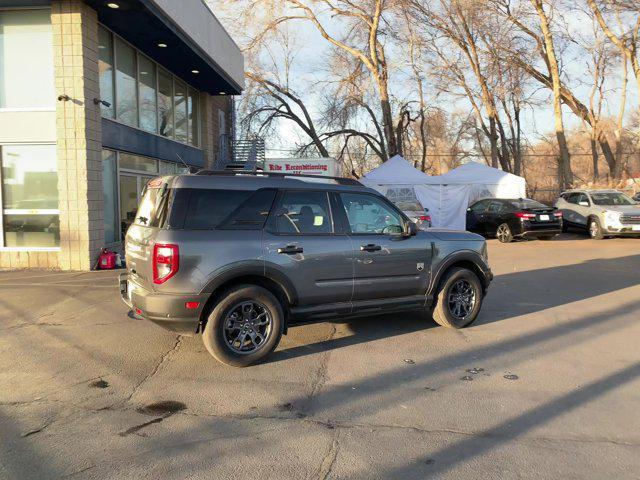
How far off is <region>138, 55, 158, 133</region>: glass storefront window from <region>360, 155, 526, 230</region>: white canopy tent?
8.89 metres

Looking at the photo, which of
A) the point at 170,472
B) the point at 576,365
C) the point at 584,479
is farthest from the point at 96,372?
the point at 576,365

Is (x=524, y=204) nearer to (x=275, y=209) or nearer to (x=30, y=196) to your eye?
(x=275, y=209)

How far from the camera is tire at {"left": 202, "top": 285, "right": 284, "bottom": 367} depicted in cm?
491

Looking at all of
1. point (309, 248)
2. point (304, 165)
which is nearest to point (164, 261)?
point (309, 248)

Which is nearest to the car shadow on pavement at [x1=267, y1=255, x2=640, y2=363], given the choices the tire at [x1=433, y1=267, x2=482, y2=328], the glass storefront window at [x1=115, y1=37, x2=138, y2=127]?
the tire at [x1=433, y1=267, x2=482, y2=328]

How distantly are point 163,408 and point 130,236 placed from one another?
2059mm

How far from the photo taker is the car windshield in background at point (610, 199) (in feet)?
60.3

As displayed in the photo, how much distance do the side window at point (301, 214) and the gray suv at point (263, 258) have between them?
11 mm

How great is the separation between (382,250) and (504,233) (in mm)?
13120

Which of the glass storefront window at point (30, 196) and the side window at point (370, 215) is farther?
the glass storefront window at point (30, 196)

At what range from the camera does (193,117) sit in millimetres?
18312

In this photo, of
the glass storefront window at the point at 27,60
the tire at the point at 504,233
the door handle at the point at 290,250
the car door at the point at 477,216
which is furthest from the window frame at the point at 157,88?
the tire at the point at 504,233

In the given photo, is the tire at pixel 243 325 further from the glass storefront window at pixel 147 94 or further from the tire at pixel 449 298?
the glass storefront window at pixel 147 94

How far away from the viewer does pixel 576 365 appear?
514cm
